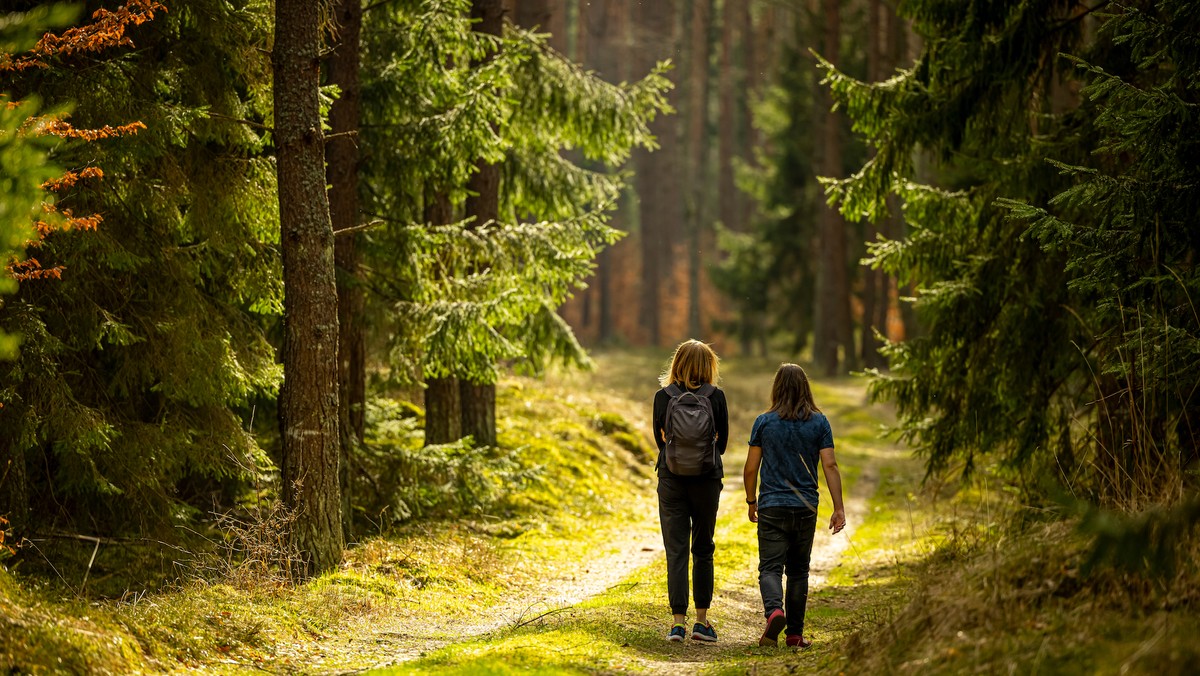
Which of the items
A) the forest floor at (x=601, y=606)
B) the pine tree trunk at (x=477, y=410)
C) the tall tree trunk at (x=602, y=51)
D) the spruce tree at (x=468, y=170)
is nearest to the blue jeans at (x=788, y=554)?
the forest floor at (x=601, y=606)

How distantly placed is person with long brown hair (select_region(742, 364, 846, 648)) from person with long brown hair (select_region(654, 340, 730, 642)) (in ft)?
0.96

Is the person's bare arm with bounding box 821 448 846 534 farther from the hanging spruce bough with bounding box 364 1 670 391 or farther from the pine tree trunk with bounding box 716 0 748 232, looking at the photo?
the pine tree trunk with bounding box 716 0 748 232

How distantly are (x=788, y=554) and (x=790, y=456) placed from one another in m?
0.71

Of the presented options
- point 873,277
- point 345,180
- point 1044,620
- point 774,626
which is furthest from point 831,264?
point 1044,620

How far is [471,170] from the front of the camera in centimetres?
1238

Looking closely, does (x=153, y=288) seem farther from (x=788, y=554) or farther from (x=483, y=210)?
(x=483, y=210)

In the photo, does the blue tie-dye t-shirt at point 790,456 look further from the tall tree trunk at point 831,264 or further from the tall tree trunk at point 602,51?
the tall tree trunk at point 602,51

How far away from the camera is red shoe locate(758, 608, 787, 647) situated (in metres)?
7.08

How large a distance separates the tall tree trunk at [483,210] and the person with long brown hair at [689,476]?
6637mm

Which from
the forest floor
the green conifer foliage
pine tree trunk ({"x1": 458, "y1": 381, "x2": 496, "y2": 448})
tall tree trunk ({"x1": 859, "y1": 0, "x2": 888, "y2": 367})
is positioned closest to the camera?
the forest floor

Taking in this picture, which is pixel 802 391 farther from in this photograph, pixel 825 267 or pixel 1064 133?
pixel 825 267

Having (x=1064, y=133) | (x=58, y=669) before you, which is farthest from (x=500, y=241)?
(x=58, y=669)

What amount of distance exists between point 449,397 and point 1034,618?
9.75 metres

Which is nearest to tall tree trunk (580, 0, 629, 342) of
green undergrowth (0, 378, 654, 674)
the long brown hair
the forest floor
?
green undergrowth (0, 378, 654, 674)
